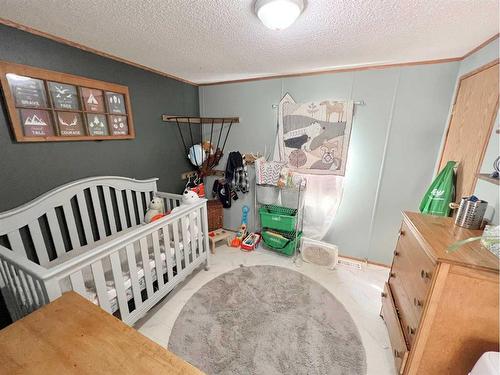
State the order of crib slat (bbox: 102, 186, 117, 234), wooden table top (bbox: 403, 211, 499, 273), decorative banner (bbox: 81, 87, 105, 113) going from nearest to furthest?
wooden table top (bbox: 403, 211, 499, 273) → decorative banner (bbox: 81, 87, 105, 113) → crib slat (bbox: 102, 186, 117, 234)

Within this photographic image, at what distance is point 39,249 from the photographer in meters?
1.53

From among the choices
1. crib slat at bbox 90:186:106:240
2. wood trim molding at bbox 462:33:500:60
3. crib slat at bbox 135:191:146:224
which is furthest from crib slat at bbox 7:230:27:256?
wood trim molding at bbox 462:33:500:60

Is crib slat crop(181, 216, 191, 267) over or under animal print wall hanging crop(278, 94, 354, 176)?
under

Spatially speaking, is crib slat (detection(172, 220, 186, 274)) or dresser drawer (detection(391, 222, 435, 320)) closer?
dresser drawer (detection(391, 222, 435, 320))

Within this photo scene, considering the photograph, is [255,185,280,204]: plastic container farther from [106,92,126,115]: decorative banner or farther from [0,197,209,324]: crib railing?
[106,92,126,115]: decorative banner

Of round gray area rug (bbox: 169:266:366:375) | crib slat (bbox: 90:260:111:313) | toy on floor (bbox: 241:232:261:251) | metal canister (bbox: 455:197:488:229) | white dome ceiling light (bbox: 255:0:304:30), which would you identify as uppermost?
white dome ceiling light (bbox: 255:0:304:30)

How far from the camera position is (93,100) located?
1.79 metres

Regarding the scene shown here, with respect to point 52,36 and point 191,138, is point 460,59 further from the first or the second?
point 52,36

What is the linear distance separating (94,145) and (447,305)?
2.66 meters

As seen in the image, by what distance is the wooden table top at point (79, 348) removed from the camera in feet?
2.26

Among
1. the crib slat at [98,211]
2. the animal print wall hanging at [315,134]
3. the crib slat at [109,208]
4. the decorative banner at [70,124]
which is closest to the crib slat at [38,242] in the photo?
the crib slat at [98,211]

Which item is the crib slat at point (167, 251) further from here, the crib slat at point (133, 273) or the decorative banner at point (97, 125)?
the decorative banner at point (97, 125)

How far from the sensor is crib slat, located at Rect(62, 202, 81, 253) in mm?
1678

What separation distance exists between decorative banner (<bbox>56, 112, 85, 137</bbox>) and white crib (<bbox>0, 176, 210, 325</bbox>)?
1.33ft
